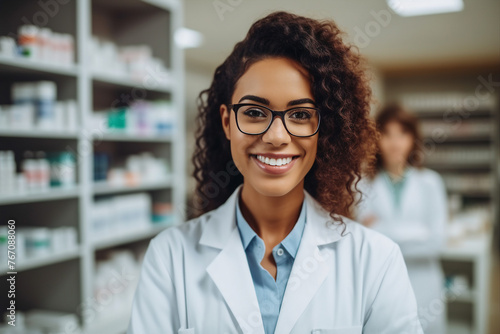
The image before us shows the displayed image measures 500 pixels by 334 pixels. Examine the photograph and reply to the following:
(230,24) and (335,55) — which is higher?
(230,24)

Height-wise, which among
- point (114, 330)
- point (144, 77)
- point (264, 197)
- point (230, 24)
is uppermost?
point (230, 24)

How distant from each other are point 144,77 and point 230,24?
1.93 m

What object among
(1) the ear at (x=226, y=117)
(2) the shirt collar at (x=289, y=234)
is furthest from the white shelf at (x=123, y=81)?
(2) the shirt collar at (x=289, y=234)

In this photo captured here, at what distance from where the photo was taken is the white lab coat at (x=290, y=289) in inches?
42.6

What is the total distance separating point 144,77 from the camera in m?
3.01

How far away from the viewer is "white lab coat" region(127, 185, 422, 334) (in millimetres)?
1082

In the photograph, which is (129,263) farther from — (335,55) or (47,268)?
(335,55)

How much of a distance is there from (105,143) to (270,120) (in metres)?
2.47

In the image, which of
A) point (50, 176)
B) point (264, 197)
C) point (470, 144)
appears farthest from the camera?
point (470, 144)

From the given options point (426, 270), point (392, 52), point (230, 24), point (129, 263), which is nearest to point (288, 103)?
point (426, 270)

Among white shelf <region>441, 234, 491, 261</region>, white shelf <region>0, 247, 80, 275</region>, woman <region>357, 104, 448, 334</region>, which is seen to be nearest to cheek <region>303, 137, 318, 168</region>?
woman <region>357, 104, 448, 334</region>

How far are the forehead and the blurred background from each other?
0.29 meters

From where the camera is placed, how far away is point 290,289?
1104 mm

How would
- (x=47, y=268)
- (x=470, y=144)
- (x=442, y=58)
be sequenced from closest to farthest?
(x=47, y=268)
(x=442, y=58)
(x=470, y=144)
